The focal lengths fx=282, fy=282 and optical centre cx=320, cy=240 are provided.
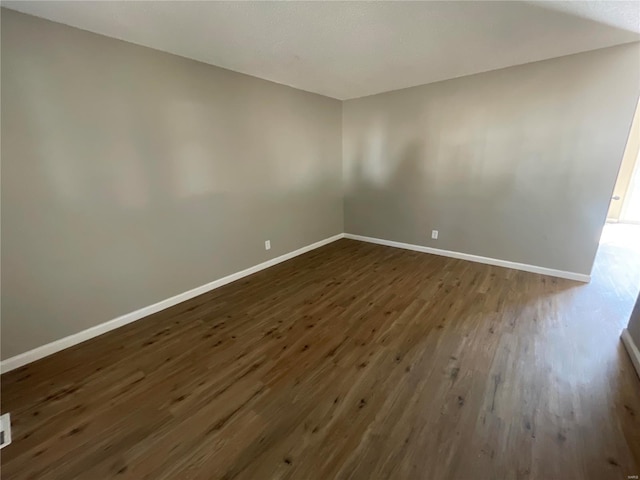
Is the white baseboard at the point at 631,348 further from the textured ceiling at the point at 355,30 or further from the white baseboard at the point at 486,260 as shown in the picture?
the textured ceiling at the point at 355,30

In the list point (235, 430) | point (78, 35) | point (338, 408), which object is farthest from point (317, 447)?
point (78, 35)

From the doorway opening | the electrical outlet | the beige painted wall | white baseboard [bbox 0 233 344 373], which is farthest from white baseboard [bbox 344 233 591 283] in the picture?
the electrical outlet

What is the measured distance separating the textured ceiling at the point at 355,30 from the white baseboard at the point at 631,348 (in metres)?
2.25

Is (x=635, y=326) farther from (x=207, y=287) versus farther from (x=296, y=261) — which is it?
(x=207, y=287)

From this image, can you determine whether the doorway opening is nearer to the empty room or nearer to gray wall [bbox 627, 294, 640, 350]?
the empty room

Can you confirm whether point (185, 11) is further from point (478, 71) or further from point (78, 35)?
point (478, 71)

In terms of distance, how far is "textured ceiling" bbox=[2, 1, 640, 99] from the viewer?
1796mm

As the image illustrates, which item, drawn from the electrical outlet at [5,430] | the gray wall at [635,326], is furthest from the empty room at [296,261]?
the gray wall at [635,326]

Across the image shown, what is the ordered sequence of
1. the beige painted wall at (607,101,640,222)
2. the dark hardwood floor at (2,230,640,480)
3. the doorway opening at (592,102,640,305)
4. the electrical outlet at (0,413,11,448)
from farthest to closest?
the beige painted wall at (607,101,640,222) → the doorway opening at (592,102,640,305) → the electrical outlet at (0,413,11,448) → the dark hardwood floor at (2,230,640,480)

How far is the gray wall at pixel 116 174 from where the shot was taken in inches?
73.4

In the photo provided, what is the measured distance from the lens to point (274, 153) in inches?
139

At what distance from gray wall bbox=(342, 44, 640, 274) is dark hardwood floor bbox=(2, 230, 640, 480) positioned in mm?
855

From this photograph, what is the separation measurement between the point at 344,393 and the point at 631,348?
2066mm

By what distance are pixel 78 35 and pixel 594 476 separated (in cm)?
386
